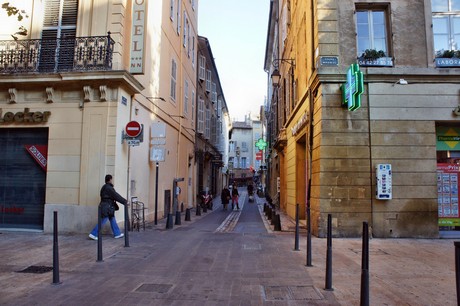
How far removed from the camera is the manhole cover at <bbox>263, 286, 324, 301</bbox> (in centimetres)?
475

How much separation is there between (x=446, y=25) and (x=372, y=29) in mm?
2039

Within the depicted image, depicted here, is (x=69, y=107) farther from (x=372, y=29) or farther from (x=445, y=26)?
(x=445, y=26)

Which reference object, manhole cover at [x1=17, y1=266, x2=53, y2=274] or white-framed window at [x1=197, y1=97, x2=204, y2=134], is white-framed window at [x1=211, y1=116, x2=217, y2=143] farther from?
manhole cover at [x1=17, y1=266, x2=53, y2=274]

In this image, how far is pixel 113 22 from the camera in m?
10.7

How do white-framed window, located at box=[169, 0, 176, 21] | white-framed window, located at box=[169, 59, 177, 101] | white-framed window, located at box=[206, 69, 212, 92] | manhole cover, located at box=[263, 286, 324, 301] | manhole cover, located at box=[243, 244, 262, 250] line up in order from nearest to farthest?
1. manhole cover, located at box=[263, 286, 324, 301]
2. manhole cover, located at box=[243, 244, 262, 250]
3. white-framed window, located at box=[169, 0, 176, 21]
4. white-framed window, located at box=[169, 59, 177, 101]
5. white-framed window, located at box=[206, 69, 212, 92]

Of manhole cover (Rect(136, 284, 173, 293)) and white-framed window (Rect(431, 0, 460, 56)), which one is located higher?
white-framed window (Rect(431, 0, 460, 56))

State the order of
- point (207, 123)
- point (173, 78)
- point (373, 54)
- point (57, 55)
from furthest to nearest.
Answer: point (207, 123), point (173, 78), point (57, 55), point (373, 54)

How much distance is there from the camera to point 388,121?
9.98 meters

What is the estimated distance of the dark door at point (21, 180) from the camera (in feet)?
35.0

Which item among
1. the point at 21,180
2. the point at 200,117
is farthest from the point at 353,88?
the point at 200,117

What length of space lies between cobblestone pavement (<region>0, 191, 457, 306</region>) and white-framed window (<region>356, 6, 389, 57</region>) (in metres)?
5.33

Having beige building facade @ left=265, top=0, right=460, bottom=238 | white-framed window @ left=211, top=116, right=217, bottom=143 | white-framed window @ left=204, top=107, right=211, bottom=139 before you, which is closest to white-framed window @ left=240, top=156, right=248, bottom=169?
white-framed window @ left=211, top=116, right=217, bottom=143

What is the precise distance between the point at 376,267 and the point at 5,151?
34.1 feet

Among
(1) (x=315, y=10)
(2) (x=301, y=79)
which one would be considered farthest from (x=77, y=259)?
(2) (x=301, y=79)
